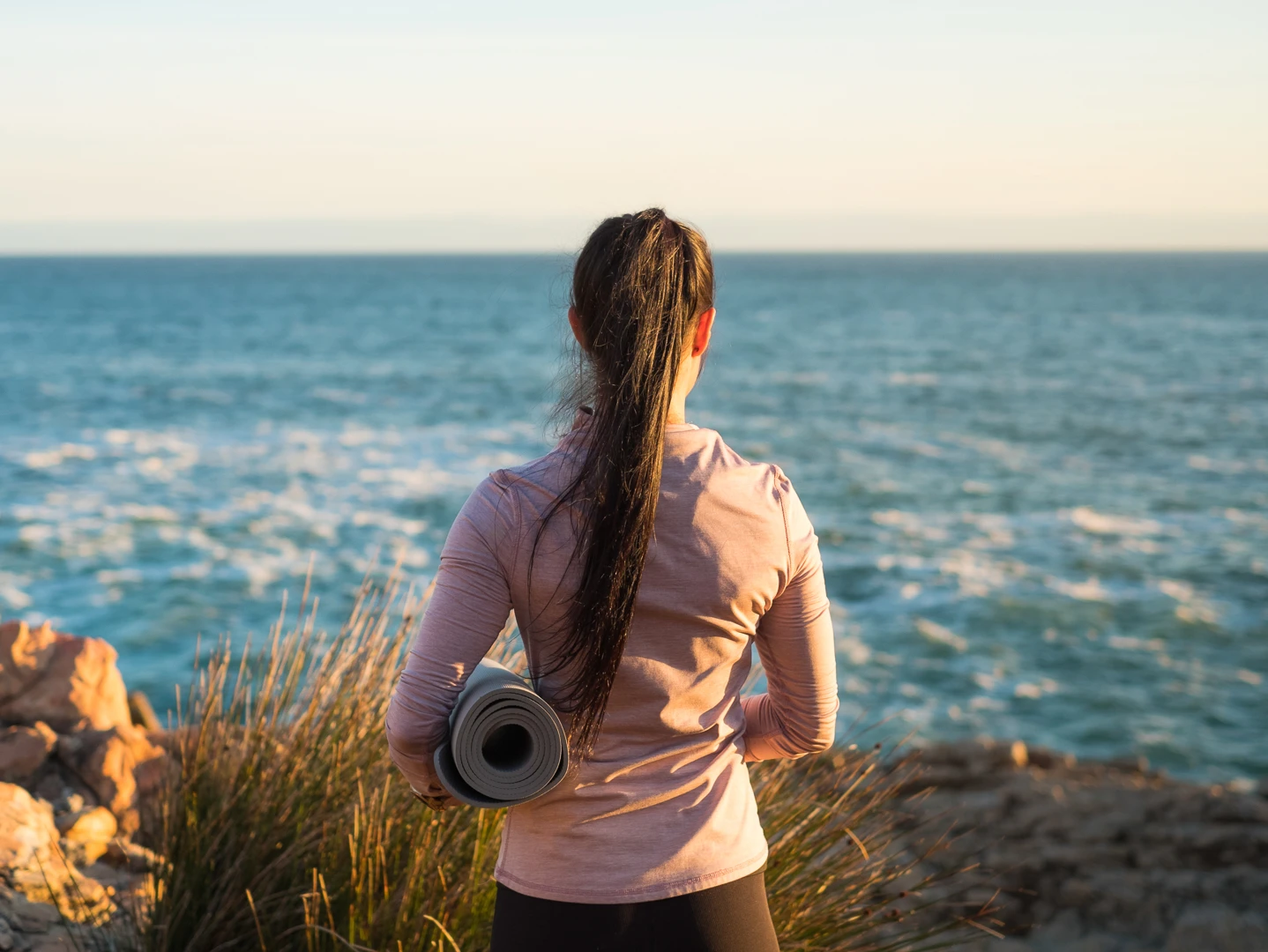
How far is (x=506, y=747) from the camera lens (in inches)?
70.3

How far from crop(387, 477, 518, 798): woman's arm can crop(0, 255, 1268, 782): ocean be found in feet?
2.10

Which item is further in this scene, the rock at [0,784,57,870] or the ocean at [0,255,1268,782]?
the ocean at [0,255,1268,782]

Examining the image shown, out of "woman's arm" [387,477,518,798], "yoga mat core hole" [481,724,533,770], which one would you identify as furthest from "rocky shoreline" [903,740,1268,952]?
"woman's arm" [387,477,518,798]

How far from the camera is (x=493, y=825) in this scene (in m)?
3.00

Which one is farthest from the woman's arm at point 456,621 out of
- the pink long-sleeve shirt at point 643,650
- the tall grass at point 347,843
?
the tall grass at point 347,843

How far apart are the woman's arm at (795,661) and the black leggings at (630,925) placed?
311mm

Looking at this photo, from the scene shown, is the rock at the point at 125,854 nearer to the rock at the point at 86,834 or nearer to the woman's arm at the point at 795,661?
the rock at the point at 86,834

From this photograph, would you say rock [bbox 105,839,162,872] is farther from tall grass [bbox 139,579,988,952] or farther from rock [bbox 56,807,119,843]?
tall grass [bbox 139,579,988,952]

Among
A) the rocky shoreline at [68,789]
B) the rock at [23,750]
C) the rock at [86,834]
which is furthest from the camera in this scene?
the rock at [23,750]

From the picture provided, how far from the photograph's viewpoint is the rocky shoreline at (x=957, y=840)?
12.5 feet

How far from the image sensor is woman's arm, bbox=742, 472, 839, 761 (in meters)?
1.79

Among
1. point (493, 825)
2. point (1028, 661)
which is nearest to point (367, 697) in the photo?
point (493, 825)

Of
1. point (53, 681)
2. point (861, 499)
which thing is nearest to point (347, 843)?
point (53, 681)

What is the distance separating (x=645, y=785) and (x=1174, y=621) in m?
12.5
